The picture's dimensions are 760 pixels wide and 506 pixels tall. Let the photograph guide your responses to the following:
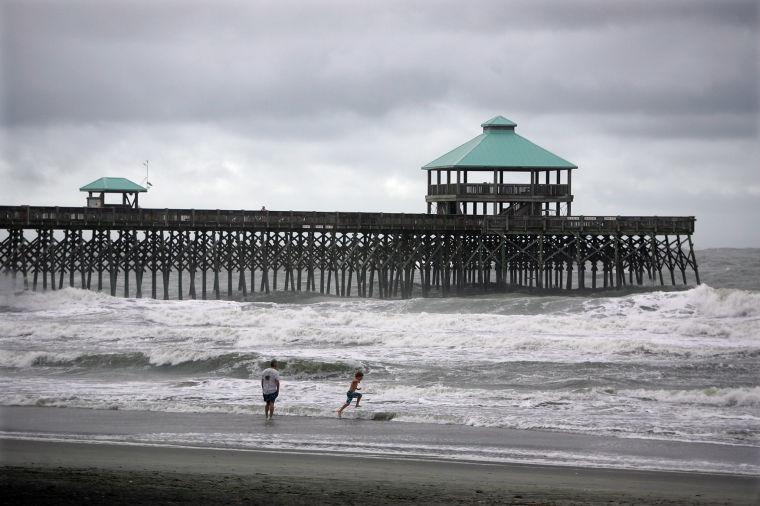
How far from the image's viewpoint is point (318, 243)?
5288cm

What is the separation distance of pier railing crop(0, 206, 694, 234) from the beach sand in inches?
1196

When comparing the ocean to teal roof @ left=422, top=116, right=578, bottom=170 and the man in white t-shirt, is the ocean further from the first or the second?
teal roof @ left=422, top=116, right=578, bottom=170

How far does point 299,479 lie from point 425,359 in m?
14.5

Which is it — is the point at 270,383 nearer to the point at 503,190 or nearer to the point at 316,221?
the point at 316,221

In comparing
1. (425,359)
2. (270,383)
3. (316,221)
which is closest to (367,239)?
(316,221)

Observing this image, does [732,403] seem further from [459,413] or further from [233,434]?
[233,434]

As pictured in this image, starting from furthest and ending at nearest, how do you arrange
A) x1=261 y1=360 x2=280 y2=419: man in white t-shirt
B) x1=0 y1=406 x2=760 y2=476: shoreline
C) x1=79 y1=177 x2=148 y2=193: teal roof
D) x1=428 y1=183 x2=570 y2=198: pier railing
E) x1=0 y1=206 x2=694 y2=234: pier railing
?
x1=428 y1=183 x2=570 y2=198: pier railing, x1=79 y1=177 x2=148 y2=193: teal roof, x1=0 y1=206 x2=694 y2=234: pier railing, x1=261 y1=360 x2=280 y2=419: man in white t-shirt, x1=0 y1=406 x2=760 y2=476: shoreline

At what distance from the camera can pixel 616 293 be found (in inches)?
1961

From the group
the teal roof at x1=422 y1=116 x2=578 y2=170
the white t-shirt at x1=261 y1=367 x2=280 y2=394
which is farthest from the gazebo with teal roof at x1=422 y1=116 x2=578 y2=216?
the white t-shirt at x1=261 y1=367 x2=280 y2=394

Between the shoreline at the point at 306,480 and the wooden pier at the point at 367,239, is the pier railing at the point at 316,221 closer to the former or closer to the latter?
the wooden pier at the point at 367,239

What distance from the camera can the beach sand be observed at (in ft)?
46.5

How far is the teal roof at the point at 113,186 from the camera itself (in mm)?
51750

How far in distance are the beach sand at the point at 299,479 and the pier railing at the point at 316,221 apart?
30.4 metres

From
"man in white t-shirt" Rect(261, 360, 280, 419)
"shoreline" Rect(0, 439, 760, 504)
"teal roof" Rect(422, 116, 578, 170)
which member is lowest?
"shoreline" Rect(0, 439, 760, 504)
